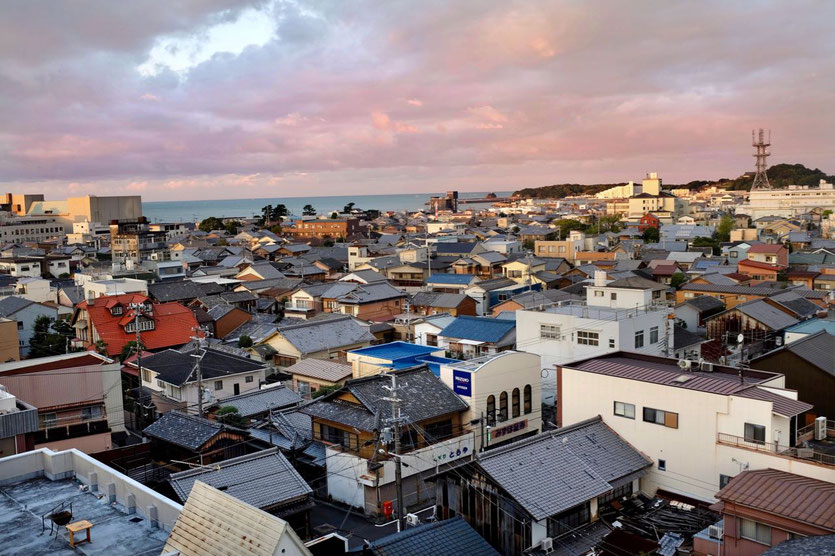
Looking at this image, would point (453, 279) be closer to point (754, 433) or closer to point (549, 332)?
point (549, 332)

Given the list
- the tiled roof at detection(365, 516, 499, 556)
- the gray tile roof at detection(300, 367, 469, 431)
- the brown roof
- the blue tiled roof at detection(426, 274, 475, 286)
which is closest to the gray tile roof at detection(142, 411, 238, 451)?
the gray tile roof at detection(300, 367, 469, 431)

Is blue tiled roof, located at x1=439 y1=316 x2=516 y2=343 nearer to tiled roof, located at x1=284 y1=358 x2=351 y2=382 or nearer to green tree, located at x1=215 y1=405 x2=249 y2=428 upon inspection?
tiled roof, located at x1=284 y1=358 x2=351 y2=382

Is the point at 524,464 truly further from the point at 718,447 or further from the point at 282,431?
the point at 282,431

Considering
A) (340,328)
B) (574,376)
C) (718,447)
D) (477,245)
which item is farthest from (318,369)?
(477,245)

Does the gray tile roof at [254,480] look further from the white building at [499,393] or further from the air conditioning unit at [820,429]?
the air conditioning unit at [820,429]

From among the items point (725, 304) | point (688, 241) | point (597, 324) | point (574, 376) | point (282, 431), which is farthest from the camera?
point (688, 241)

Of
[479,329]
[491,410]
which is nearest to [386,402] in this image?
[491,410]
